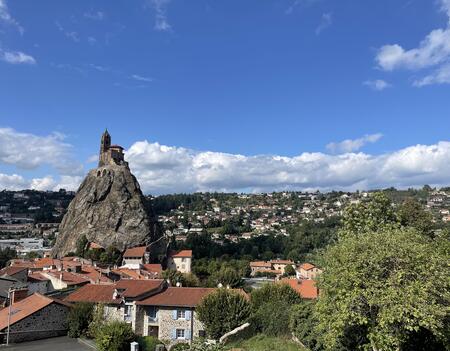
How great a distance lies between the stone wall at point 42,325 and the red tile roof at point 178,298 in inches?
Answer: 267

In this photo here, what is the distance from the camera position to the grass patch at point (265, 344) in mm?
22898

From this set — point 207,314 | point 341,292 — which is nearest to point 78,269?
point 207,314

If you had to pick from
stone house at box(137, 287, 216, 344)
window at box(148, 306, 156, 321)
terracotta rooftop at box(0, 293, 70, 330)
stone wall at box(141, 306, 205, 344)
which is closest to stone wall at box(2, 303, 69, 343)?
terracotta rooftop at box(0, 293, 70, 330)

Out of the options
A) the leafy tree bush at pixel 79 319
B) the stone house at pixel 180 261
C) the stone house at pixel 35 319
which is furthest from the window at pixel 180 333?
the stone house at pixel 180 261

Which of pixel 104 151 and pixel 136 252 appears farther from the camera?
pixel 104 151

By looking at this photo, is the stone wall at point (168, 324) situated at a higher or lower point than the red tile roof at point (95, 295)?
lower

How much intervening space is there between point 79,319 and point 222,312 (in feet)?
41.2

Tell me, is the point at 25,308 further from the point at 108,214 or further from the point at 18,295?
the point at 108,214

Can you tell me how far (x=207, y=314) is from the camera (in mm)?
32281

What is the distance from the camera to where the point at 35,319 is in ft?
112

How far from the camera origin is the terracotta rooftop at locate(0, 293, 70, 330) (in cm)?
3328

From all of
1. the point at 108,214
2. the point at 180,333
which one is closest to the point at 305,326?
the point at 180,333

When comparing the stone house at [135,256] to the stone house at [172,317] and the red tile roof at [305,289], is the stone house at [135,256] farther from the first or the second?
the stone house at [172,317]

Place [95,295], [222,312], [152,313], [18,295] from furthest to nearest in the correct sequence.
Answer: [95,295]
[18,295]
[152,313]
[222,312]
